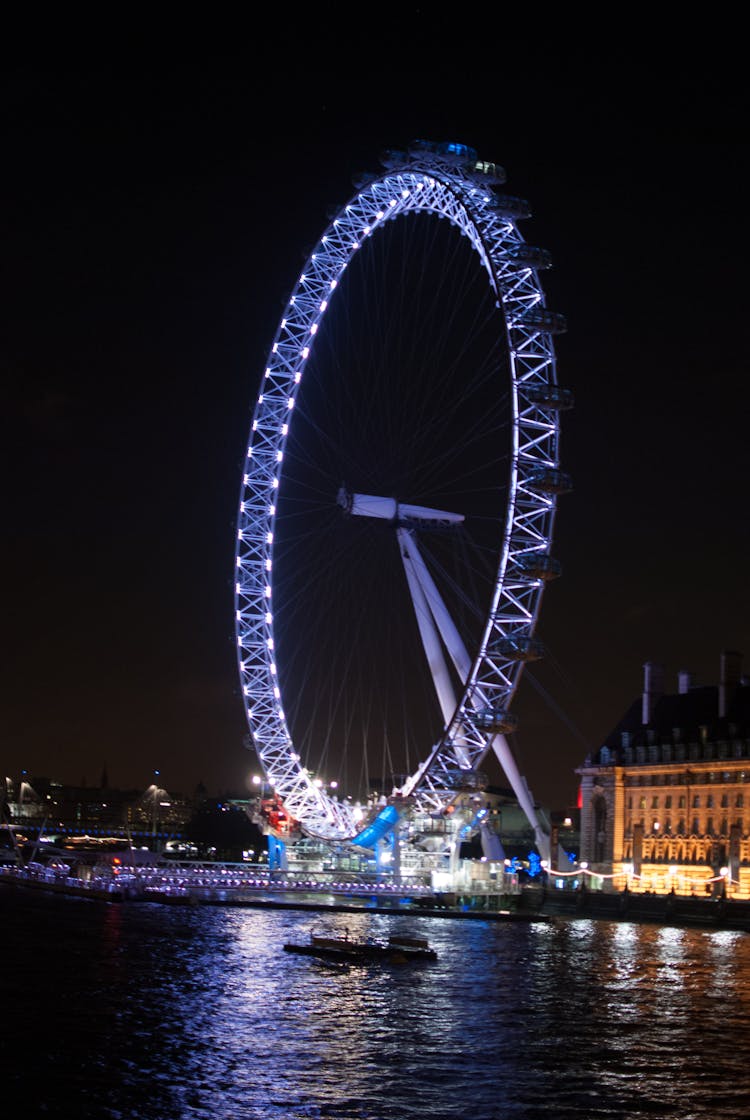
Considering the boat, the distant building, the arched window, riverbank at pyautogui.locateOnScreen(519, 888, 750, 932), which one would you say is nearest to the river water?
the boat

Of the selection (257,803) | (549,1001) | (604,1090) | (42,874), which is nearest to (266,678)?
(257,803)

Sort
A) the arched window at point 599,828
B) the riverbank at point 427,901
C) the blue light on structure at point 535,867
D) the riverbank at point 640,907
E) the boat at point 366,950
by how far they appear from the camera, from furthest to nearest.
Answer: the arched window at point 599,828, the blue light on structure at point 535,867, the riverbank at point 427,901, the riverbank at point 640,907, the boat at point 366,950

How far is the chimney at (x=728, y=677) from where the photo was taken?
343ft

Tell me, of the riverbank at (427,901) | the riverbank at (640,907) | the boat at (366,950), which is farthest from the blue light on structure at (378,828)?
the boat at (366,950)

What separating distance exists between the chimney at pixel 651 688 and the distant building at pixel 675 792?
68 mm

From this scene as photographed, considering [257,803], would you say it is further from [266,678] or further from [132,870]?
[266,678]

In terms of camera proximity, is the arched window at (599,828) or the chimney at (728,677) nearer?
the chimney at (728,677)

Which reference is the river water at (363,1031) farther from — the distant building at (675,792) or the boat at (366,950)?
the distant building at (675,792)

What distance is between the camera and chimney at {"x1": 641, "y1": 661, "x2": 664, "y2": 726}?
4483 inches

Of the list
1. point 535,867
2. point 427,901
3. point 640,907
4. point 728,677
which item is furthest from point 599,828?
point 427,901

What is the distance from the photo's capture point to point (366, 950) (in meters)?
58.4

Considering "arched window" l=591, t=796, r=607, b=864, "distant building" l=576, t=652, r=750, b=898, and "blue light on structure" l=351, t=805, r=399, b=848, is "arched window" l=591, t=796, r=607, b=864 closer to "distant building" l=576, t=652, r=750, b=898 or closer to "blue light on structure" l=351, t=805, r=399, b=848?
"distant building" l=576, t=652, r=750, b=898

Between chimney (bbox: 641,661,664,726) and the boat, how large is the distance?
5598 centimetres

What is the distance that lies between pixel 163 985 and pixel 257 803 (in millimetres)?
51275
